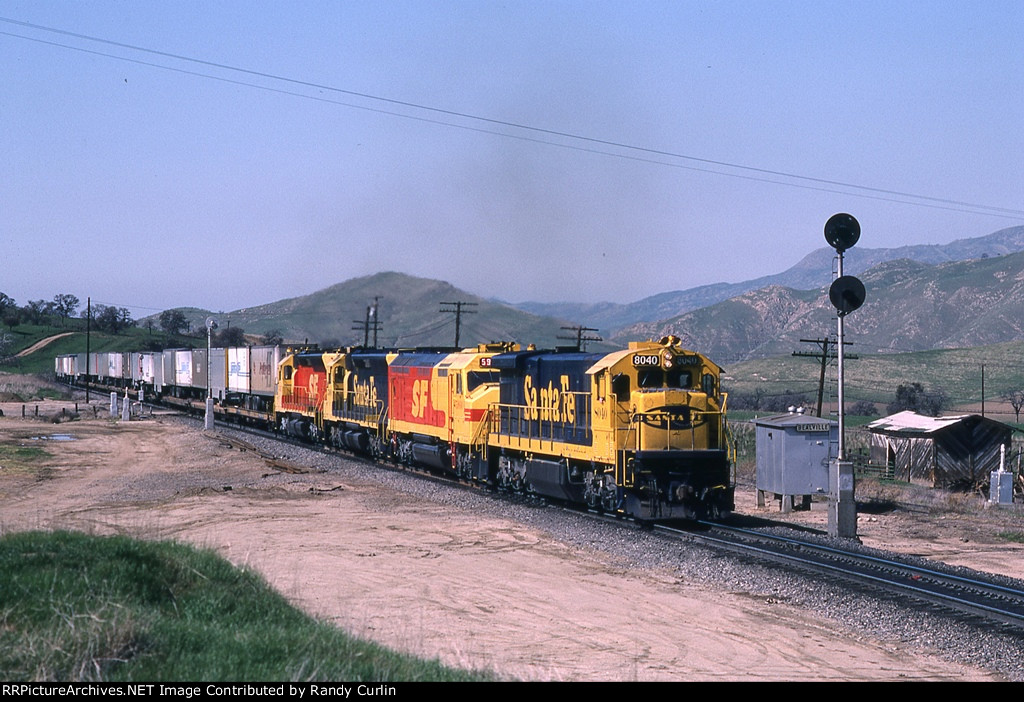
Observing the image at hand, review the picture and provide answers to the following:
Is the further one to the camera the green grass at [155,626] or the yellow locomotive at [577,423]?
the yellow locomotive at [577,423]

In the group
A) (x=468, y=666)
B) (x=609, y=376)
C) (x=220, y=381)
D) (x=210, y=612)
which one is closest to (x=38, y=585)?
(x=210, y=612)

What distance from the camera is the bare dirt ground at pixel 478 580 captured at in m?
10.5

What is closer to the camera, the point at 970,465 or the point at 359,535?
the point at 359,535

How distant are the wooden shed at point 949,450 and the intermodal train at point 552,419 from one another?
726 inches

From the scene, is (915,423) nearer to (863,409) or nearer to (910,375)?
(863,409)

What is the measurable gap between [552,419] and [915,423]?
26194 millimetres

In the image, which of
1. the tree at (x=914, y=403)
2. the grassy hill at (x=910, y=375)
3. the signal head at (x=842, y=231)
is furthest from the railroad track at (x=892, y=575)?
the grassy hill at (x=910, y=375)

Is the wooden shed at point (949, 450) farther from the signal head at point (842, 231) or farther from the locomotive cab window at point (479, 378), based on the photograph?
the locomotive cab window at point (479, 378)

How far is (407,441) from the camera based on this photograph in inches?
1218

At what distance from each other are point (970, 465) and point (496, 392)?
81.0 ft

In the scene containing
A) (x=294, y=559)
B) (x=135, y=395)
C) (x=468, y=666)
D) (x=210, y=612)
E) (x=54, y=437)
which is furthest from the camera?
(x=135, y=395)

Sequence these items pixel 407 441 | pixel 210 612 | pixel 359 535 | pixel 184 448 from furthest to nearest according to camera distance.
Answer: pixel 184 448 < pixel 407 441 < pixel 359 535 < pixel 210 612

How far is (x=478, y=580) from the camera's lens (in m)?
14.7

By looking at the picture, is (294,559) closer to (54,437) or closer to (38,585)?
(38,585)
